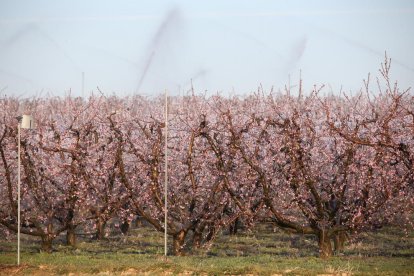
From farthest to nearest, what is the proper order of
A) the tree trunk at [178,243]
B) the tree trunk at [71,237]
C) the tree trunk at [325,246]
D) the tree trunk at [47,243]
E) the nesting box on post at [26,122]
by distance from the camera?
the tree trunk at [71,237]
the tree trunk at [47,243]
the tree trunk at [178,243]
the tree trunk at [325,246]
the nesting box on post at [26,122]

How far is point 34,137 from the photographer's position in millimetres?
28594

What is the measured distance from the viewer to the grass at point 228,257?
16766mm

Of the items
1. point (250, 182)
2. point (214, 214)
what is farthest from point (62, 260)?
point (250, 182)

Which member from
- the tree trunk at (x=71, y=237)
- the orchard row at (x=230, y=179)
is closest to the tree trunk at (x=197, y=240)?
the orchard row at (x=230, y=179)

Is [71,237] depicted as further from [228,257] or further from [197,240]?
[228,257]

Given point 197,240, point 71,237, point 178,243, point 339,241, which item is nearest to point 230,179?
point 197,240

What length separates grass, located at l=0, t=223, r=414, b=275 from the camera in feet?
55.0

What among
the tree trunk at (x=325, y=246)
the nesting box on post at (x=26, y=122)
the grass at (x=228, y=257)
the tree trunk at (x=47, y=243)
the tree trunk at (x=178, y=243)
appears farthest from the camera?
the tree trunk at (x=47, y=243)

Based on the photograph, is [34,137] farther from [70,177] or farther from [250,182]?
[250,182]

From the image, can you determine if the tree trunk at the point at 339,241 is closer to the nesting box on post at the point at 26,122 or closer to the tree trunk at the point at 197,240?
the tree trunk at the point at 197,240

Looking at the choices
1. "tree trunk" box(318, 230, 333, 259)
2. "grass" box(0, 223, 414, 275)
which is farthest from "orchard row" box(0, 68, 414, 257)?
"grass" box(0, 223, 414, 275)

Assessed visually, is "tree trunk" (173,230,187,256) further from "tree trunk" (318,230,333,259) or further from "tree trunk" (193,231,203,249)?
"tree trunk" (318,230,333,259)

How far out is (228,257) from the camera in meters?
21.0

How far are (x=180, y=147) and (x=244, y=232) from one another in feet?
12.3
